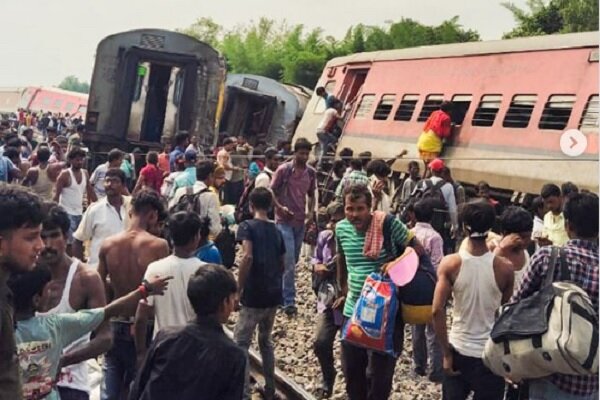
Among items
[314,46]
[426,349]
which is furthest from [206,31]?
[426,349]

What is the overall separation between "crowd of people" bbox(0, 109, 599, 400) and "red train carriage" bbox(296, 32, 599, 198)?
2.60 m

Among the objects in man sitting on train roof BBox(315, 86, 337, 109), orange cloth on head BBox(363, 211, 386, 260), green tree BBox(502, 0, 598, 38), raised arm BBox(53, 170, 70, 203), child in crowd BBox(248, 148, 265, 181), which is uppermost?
green tree BBox(502, 0, 598, 38)

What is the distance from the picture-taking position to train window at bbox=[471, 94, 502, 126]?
12586 mm

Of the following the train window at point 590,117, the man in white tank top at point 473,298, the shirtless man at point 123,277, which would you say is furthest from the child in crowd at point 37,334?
the train window at point 590,117

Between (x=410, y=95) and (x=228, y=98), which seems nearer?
(x=410, y=95)

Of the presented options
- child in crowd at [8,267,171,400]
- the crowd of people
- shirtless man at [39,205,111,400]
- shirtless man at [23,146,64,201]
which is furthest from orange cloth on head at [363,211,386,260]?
shirtless man at [23,146,64,201]

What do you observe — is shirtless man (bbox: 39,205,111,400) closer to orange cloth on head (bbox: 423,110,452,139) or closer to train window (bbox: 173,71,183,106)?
orange cloth on head (bbox: 423,110,452,139)

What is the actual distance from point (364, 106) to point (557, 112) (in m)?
5.38

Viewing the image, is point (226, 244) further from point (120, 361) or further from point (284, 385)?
point (120, 361)

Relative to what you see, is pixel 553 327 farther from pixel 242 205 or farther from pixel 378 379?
pixel 242 205

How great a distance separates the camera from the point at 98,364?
7.14 meters

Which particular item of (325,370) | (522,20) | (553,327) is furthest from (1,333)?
(522,20)

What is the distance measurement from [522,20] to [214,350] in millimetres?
33943

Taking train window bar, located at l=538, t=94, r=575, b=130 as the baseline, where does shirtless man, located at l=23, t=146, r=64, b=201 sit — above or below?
below
